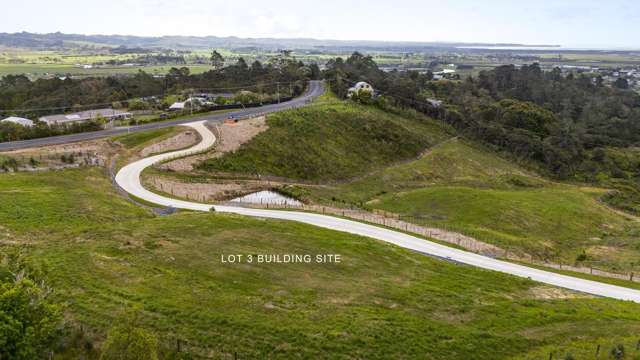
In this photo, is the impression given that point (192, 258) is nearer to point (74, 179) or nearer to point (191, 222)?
point (191, 222)

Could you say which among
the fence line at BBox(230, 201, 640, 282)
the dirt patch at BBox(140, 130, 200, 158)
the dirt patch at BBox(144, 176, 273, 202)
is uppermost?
the dirt patch at BBox(140, 130, 200, 158)

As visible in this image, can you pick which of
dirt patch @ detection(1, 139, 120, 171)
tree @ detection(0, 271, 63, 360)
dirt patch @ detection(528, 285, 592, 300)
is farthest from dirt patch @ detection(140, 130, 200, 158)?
dirt patch @ detection(528, 285, 592, 300)

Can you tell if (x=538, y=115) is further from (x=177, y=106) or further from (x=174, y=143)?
(x=174, y=143)

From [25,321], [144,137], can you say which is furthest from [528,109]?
[25,321]

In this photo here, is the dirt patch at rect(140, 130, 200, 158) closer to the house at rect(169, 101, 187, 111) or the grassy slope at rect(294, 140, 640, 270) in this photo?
the grassy slope at rect(294, 140, 640, 270)

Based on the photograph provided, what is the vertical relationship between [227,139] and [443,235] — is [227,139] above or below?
above

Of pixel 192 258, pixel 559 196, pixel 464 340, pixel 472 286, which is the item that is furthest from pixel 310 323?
pixel 559 196
